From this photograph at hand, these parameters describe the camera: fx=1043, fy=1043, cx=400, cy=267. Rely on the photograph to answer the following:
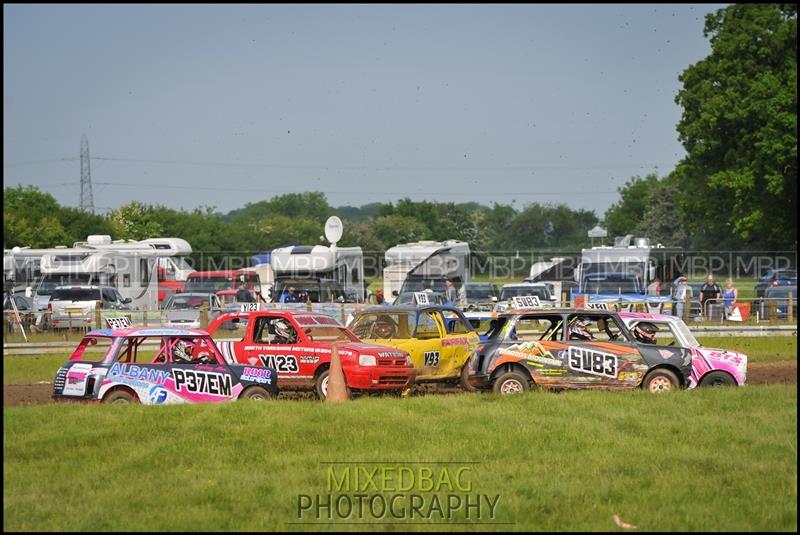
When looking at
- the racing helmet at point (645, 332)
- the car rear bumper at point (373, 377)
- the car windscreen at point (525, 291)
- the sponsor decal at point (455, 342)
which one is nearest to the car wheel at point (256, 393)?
the car rear bumper at point (373, 377)

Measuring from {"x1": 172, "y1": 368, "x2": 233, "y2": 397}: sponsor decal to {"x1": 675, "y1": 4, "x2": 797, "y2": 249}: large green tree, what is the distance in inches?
1443

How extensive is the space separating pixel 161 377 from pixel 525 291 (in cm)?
2481

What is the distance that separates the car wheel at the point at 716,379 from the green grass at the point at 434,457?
1.39m

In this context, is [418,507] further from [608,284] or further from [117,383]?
[608,284]

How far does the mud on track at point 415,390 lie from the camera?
17.6m

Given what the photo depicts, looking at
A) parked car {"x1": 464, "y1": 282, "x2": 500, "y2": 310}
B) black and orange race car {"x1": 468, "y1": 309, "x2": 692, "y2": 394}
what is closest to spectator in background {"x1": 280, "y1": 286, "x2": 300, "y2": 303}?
parked car {"x1": 464, "y1": 282, "x2": 500, "y2": 310}

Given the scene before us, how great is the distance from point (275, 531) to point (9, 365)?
18.5 m

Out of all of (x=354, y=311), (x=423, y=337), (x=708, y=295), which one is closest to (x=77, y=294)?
(x=354, y=311)

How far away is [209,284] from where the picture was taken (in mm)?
46094

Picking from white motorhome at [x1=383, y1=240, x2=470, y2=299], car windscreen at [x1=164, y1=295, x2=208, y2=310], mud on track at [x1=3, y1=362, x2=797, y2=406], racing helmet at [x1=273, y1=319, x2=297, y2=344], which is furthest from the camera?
white motorhome at [x1=383, y1=240, x2=470, y2=299]

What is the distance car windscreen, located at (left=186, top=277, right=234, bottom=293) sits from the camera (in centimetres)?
4434

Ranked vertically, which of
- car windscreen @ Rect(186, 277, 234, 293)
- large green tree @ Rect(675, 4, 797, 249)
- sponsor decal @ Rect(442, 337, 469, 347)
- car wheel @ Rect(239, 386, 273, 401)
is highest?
large green tree @ Rect(675, 4, 797, 249)

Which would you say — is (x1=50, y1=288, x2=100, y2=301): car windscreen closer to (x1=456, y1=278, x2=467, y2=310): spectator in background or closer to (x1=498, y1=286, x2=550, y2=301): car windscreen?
(x1=456, y1=278, x2=467, y2=310): spectator in background

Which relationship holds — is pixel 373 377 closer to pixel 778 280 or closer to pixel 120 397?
pixel 120 397
